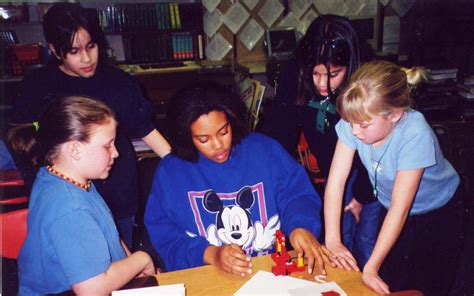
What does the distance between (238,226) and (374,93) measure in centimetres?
63

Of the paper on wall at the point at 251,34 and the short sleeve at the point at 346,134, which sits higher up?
the paper on wall at the point at 251,34

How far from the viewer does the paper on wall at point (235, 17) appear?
5039 millimetres

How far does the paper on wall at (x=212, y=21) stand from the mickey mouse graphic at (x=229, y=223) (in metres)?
3.87

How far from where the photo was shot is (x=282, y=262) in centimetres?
124

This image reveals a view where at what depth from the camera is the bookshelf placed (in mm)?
4668

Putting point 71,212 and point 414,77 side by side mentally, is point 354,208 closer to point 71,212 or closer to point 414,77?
point 414,77

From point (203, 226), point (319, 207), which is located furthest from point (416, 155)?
point (203, 226)

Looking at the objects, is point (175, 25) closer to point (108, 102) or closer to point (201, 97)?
point (108, 102)

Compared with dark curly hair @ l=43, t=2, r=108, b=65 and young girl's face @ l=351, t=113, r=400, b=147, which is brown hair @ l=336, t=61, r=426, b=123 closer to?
young girl's face @ l=351, t=113, r=400, b=147

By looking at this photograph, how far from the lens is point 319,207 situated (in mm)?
1542

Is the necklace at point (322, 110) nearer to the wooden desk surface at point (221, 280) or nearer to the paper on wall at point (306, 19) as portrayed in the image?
the wooden desk surface at point (221, 280)

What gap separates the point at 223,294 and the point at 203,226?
351mm

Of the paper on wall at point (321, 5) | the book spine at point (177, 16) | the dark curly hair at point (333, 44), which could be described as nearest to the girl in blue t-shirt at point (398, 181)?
the dark curly hair at point (333, 44)

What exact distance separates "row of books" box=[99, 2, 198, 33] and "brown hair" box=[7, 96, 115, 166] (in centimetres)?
364
